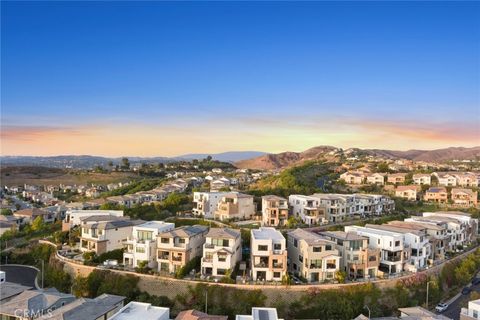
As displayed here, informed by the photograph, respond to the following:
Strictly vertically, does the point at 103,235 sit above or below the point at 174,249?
above

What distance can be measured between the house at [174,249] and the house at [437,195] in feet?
112

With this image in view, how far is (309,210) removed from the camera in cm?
3494

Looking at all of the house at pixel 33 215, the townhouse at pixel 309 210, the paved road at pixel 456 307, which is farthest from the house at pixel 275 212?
the house at pixel 33 215

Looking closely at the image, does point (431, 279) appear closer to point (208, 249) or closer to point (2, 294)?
point (208, 249)

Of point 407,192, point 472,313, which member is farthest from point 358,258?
point 407,192

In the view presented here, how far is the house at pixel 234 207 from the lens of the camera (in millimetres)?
35816

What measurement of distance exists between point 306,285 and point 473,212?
90.7 feet

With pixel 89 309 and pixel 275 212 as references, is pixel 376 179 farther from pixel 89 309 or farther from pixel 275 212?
pixel 89 309

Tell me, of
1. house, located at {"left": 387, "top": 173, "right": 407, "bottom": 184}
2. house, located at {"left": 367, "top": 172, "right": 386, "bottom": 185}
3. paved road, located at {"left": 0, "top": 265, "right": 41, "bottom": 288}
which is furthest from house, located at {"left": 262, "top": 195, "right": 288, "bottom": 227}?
house, located at {"left": 387, "top": 173, "right": 407, "bottom": 184}

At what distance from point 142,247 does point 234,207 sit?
12815mm

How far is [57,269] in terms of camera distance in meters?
24.9

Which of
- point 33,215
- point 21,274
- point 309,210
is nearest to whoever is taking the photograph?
point 21,274

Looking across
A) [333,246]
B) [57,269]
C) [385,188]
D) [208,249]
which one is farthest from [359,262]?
[385,188]

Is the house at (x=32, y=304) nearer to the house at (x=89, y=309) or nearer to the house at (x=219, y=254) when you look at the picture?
the house at (x=89, y=309)
